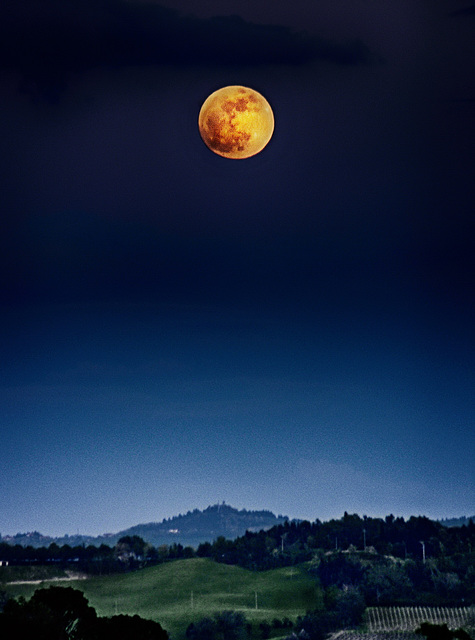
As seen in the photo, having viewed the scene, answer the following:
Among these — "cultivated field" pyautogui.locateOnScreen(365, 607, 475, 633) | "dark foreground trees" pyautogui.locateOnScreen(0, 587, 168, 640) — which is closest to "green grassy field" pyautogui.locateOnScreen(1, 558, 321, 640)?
"cultivated field" pyautogui.locateOnScreen(365, 607, 475, 633)

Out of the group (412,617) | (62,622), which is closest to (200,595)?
(412,617)

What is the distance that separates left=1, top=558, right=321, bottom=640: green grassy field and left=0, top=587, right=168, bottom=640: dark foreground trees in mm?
94529

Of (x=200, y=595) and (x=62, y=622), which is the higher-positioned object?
(x=200, y=595)

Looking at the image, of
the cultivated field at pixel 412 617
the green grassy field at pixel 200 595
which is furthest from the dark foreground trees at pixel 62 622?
the green grassy field at pixel 200 595

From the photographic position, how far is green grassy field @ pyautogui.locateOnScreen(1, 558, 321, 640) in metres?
150

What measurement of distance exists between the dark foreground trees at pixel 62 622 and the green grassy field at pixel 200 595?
94529 millimetres

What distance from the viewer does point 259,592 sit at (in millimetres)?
175375

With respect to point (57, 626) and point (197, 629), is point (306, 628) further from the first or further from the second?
point (57, 626)

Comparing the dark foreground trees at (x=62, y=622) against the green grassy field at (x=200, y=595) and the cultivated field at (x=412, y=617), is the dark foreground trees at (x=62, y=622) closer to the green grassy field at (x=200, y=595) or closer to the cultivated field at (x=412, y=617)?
the cultivated field at (x=412, y=617)

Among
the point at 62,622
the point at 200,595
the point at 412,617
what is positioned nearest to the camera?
the point at 62,622

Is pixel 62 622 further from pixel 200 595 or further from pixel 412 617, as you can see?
pixel 200 595

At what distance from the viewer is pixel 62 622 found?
43.4 meters

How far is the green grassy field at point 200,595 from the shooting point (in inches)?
5891

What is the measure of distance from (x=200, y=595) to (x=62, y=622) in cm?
14152
